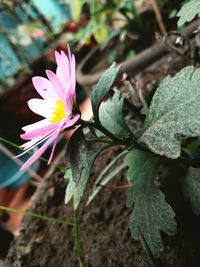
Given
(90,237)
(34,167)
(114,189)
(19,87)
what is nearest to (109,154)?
(114,189)

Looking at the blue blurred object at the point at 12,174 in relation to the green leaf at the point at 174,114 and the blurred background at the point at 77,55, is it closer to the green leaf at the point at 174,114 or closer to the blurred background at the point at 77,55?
the blurred background at the point at 77,55

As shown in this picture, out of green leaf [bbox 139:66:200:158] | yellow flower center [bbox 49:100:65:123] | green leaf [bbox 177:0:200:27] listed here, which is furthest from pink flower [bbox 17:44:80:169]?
green leaf [bbox 177:0:200:27]

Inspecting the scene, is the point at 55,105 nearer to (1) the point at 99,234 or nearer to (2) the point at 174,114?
(2) the point at 174,114

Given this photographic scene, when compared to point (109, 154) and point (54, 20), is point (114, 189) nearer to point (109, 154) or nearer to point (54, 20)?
point (109, 154)

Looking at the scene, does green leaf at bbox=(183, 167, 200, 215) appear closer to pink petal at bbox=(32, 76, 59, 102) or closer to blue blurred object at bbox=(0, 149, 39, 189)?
pink petal at bbox=(32, 76, 59, 102)

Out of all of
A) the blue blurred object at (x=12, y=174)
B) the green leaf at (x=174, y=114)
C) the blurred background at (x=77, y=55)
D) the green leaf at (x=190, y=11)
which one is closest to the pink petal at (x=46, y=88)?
the green leaf at (x=174, y=114)
